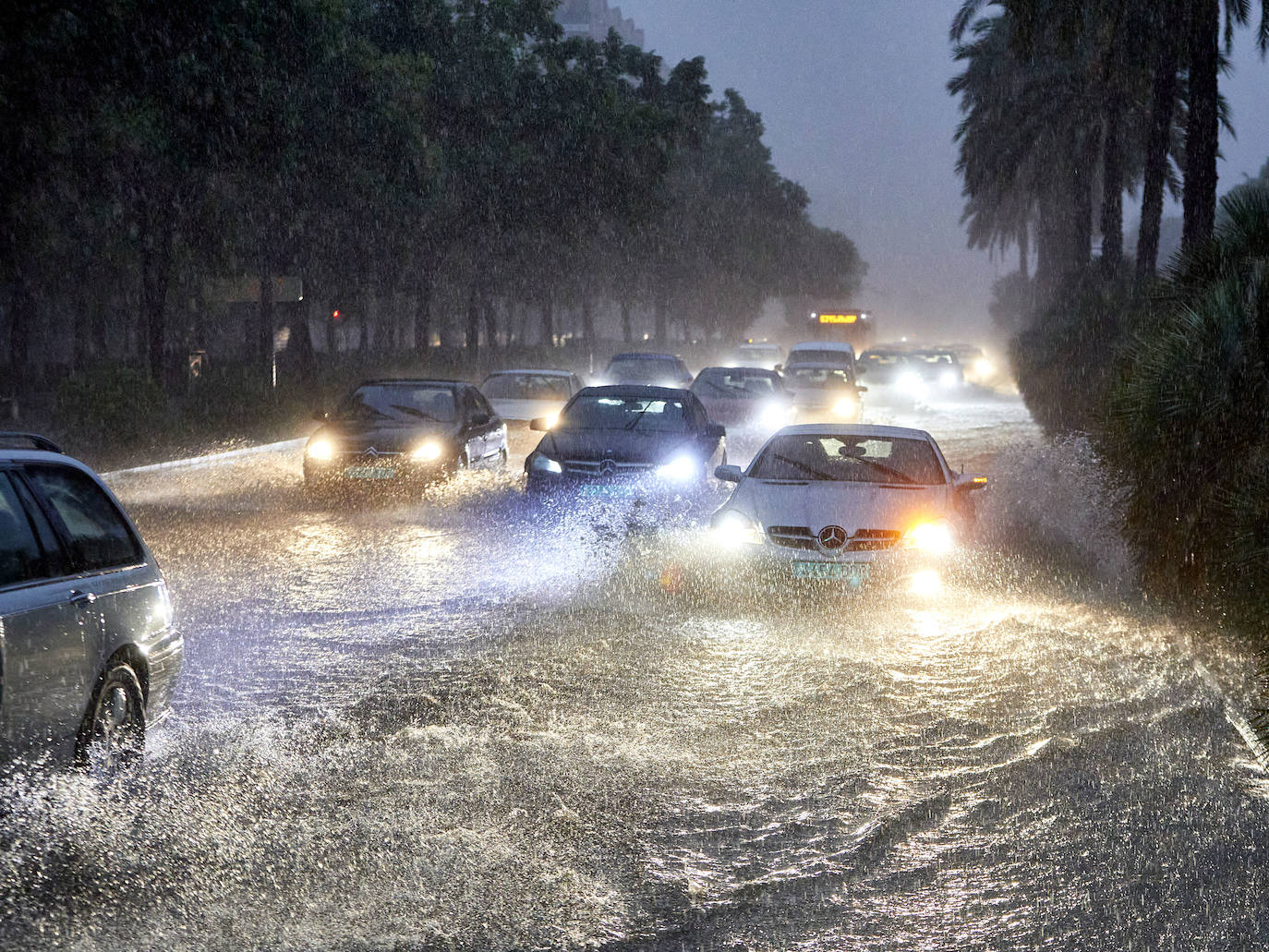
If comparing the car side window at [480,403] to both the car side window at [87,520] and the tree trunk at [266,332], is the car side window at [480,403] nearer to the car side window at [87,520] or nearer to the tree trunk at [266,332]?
the tree trunk at [266,332]

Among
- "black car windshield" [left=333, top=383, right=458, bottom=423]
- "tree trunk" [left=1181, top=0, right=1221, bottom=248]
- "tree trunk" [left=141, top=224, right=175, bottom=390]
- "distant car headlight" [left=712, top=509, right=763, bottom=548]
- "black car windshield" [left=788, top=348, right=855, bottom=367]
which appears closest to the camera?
"distant car headlight" [left=712, top=509, right=763, bottom=548]

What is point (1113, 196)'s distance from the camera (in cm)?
4006

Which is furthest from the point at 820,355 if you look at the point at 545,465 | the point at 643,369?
the point at 545,465

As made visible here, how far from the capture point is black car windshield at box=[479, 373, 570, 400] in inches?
1180

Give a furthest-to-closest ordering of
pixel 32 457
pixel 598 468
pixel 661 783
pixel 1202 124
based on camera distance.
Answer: pixel 1202 124 → pixel 598 468 → pixel 661 783 → pixel 32 457

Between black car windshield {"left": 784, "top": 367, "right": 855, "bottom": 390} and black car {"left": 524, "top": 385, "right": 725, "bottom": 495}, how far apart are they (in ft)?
47.6

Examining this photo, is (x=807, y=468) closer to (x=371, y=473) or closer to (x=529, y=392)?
(x=371, y=473)

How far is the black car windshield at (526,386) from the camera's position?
2998 centimetres

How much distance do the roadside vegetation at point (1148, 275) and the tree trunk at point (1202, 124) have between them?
0.03 metres

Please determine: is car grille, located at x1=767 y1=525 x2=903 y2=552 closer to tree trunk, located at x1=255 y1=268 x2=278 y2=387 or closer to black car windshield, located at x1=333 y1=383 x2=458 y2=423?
black car windshield, located at x1=333 y1=383 x2=458 y2=423

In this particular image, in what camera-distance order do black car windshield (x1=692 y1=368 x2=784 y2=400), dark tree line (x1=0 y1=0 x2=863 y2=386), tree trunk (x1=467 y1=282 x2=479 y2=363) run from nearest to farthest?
dark tree line (x1=0 y1=0 x2=863 y2=386)
black car windshield (x1=692 y1=368 x2=784 y2=400)
tree trunk (x1=467 y1=282 x2=479 y2=363)

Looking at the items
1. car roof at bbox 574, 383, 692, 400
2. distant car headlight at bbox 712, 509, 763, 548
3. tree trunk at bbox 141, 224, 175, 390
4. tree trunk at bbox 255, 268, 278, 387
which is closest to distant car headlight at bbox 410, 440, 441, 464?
car roof at bbox 574, 383, 692, 400

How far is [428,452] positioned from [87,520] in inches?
474

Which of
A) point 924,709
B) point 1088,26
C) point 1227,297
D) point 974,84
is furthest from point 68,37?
point 974,84
